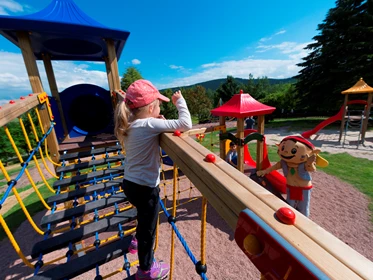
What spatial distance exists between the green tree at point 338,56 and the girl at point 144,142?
15304mm

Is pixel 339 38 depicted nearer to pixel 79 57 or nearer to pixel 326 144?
pixel 326 144

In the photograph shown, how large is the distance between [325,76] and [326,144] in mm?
8109

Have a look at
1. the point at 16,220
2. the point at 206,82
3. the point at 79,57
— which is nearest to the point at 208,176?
the point at 79,57

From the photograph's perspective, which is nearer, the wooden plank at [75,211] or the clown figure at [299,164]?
the wooden plank at [75,211]

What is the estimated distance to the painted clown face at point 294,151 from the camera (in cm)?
284

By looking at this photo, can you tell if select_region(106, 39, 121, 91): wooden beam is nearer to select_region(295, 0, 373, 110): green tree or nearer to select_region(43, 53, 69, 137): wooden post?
select_region(43, 53, 69, 137): wooden post

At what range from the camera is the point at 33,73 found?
2705 millimetres

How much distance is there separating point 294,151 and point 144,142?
2536 mm

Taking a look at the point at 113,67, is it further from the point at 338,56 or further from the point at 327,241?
the point at 338,56

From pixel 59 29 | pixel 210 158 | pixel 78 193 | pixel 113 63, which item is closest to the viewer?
pixel 210 158

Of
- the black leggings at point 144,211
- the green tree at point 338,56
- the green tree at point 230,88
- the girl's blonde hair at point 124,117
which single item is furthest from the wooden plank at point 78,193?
the green tree at point 230,88

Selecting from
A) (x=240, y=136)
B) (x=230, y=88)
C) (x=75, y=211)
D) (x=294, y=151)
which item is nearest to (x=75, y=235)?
(x=75, y=211)

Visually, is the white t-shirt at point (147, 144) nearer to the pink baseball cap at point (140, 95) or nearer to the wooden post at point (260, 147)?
the pink baseball cap at point (140, 95)

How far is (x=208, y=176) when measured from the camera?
73 cm
